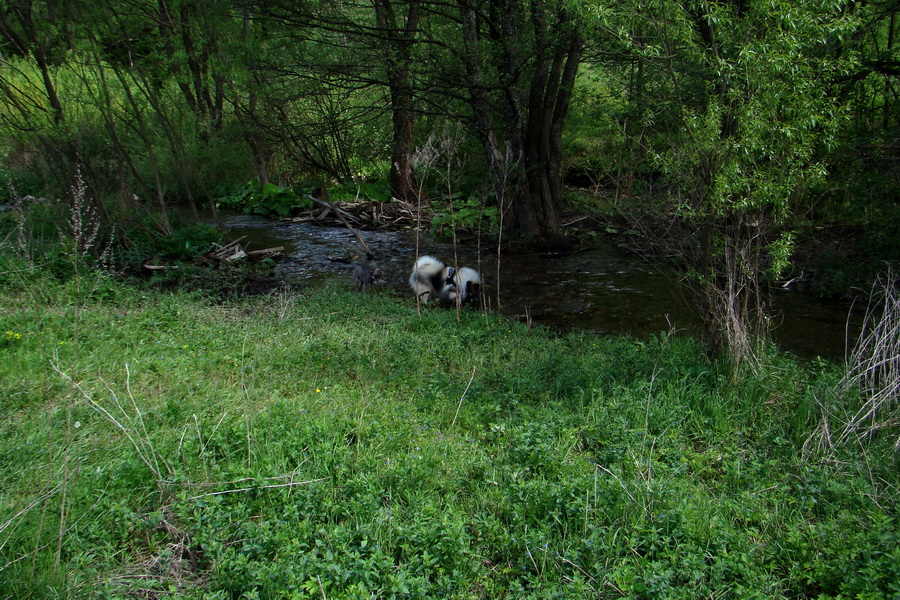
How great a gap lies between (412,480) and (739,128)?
14.0 feet

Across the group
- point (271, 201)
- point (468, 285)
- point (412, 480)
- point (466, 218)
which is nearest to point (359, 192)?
point (271, 201)

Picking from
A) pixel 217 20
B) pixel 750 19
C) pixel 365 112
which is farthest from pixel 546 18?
pixel 750 19

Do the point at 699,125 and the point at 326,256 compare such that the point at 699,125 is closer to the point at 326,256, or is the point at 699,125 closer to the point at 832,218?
the point at 832,218

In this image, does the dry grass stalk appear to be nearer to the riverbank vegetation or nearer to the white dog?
the riverbank vegetation

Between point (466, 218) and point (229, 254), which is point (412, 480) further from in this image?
point (466, 218)

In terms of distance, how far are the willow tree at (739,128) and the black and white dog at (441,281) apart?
4.39m

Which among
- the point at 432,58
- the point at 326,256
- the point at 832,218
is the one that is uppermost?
the point at 432,58

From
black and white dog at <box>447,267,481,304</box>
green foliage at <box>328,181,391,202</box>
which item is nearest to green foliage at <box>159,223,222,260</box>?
black and white dog at <box>447,267,481,304</box>

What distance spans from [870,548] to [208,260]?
1099 centimetres

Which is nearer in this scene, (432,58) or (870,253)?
(870,253)

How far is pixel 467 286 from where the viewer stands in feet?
33.6

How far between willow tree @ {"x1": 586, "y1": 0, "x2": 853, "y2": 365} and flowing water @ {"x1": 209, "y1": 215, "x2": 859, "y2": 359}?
82cm

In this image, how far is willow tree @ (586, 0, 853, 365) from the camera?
5.06m

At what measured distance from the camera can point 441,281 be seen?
1013 cm
